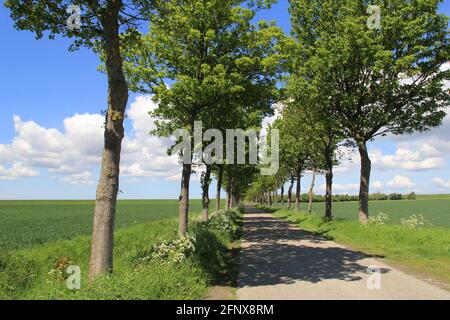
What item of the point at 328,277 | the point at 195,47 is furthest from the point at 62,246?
the point at 328,277

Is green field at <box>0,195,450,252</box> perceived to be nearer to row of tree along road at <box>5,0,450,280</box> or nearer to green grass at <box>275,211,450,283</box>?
row of tree along road at <box>5,0,450,280</box>

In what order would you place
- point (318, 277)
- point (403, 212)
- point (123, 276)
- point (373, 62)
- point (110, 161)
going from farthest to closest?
1. point (403, 212)
2. point (373, 62)
3. point (318, 277)
4. point (110, 161)
5. point (123, 276)

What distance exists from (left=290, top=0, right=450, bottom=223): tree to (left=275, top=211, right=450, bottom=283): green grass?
2354 mm

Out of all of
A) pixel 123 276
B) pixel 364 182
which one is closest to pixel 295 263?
pixel 123 276

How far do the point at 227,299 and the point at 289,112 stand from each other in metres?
26.4

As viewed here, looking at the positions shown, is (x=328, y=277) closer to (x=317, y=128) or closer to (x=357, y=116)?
(x=357, y=116)

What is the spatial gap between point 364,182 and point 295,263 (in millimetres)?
11566

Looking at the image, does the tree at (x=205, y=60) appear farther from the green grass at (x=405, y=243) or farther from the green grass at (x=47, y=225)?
the green grass at (x=47, y=225)

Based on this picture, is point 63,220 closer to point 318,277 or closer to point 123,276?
point 318,277

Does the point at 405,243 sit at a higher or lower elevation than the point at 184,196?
lower

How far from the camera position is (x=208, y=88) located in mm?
13977

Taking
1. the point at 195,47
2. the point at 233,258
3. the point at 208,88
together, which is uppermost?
the point at 195,47

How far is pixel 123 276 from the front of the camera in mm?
7996

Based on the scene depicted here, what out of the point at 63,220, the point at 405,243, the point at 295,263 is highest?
Result: the point at 405,243
